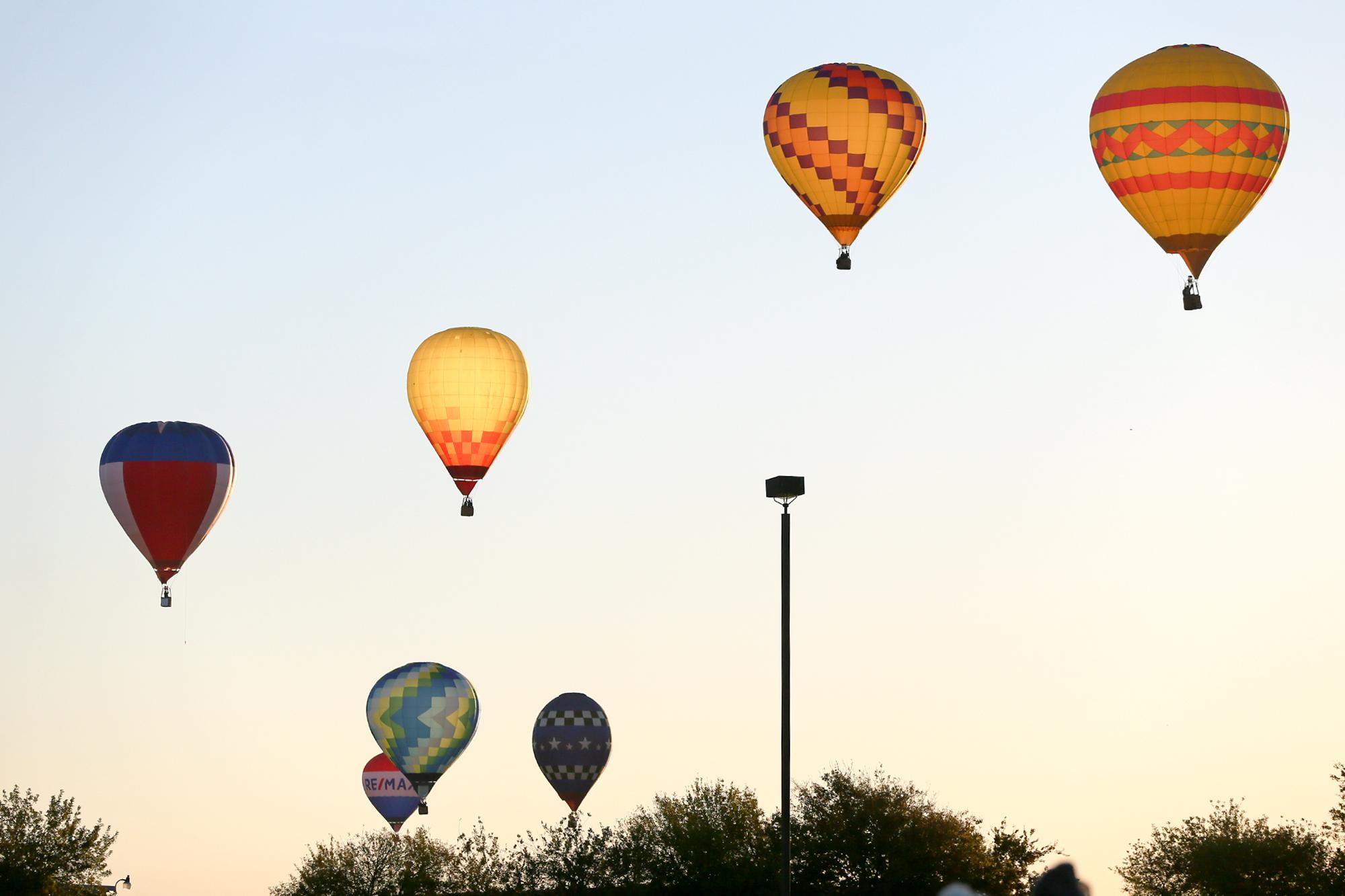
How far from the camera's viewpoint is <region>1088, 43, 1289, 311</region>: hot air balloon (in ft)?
177

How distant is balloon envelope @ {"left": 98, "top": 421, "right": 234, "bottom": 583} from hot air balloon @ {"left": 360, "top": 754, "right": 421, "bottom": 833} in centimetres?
2560

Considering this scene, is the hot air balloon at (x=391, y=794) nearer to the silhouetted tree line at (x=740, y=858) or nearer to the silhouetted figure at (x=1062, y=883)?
the silhouetted tree line at (x=740, y=858)

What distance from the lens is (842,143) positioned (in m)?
57.5

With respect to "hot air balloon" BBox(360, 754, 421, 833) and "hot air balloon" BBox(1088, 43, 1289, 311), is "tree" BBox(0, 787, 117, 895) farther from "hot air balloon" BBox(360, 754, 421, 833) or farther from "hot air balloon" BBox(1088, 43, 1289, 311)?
"hot air balloon" BBox(1088, 43, 1289, 311)

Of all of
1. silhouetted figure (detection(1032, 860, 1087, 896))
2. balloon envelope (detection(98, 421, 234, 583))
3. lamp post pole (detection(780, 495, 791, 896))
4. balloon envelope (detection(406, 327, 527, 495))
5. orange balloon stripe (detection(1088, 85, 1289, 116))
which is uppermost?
orange balloon stripe (detection(1088, 85, 1289, 116))

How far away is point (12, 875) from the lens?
94.5 meters

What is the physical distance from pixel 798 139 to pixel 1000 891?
128ft

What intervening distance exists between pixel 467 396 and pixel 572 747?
23.6 meters

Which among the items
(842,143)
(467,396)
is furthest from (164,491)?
(842,143)

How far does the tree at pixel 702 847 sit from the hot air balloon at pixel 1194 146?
39900mm

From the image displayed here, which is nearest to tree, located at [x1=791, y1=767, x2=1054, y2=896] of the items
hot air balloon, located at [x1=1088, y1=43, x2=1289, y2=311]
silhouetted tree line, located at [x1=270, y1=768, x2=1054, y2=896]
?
silhouetted tree line, located at [x1=270, y1=768, x2=1054, y2=896]

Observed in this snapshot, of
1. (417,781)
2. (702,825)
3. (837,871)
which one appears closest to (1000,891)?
(837,871)

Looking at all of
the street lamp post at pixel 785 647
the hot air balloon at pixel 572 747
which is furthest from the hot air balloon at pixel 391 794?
the street lamp post at pixel 785 647

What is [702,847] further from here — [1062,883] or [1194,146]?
[1062,883]
